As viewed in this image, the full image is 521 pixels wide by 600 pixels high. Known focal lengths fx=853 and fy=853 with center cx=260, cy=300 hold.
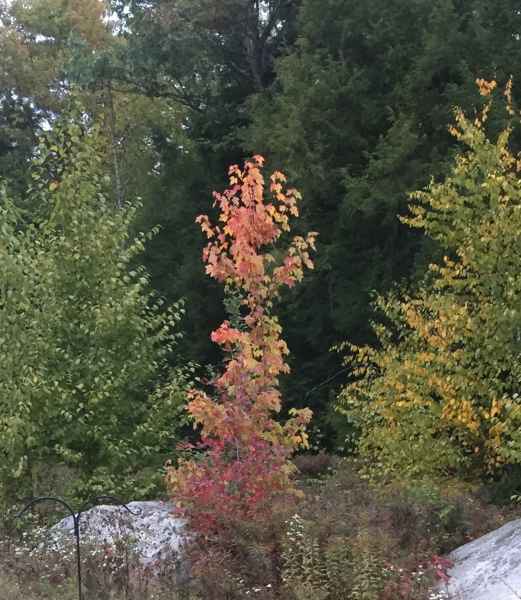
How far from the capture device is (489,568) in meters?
6.01

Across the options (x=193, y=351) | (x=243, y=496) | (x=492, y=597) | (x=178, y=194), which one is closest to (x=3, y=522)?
(x=243, y=496)

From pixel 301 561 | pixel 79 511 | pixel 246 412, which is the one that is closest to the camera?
pixel 301 561

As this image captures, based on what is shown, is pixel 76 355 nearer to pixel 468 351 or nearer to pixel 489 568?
pixel 468 351

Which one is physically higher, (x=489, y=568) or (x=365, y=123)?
(x=365, y=123)

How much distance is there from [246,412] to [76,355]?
2875 mm

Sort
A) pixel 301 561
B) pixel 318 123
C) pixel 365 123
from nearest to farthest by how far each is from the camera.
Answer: pixel 301 561, pixel 318 123, pixel 365 123

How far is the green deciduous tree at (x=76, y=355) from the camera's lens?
29.5ft

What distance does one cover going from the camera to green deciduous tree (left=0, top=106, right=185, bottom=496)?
29.5ft

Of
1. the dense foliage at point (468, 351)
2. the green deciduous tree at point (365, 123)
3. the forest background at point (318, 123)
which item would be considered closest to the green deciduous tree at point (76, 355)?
the forest background at point (318, 123)

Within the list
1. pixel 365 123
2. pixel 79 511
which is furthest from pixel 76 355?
pixel 365 123

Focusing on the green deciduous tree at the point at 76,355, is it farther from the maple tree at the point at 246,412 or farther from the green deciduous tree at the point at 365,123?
the green deciduous tree at the point at 365,123

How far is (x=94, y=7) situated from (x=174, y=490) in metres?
24.6

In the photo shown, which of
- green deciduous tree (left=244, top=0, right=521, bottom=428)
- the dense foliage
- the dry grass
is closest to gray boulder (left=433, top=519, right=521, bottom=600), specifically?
the dry grass

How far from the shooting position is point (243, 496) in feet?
22.8
